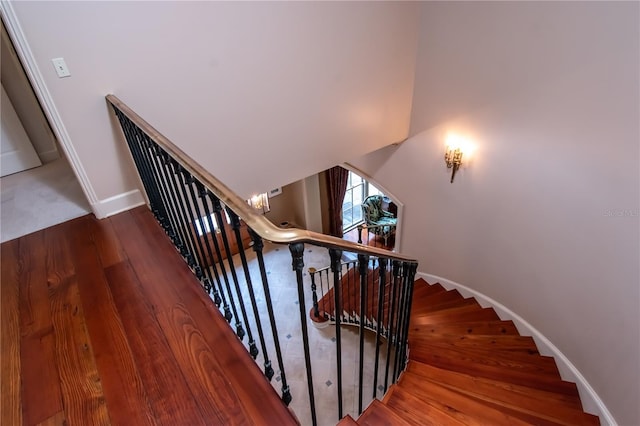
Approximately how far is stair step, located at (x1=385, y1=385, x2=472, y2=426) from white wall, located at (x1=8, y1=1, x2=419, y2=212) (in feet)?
7.02

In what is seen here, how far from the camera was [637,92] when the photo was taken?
2.01 meters

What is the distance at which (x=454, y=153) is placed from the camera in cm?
358

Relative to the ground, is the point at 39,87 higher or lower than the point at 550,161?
higher

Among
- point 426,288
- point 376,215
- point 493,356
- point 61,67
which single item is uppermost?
point 61,67

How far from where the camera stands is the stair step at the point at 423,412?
1.80 m

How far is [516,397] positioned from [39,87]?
12.0 feet

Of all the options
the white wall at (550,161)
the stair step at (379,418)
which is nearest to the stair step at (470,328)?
the white wall at (550,161)

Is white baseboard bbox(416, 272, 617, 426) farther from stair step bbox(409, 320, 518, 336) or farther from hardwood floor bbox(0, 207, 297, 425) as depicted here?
hardwood floor bbox(0, 207, 297, 425)

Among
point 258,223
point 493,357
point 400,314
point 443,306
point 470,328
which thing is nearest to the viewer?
point 258,223

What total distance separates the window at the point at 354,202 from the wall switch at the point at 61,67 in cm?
690

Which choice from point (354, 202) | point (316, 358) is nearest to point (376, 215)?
point (354, 202)

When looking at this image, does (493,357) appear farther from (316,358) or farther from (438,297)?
(316,358)

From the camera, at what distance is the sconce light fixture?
3.53m

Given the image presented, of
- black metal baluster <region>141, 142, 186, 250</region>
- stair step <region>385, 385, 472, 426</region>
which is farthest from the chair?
black metal baluster <region>141, 142, 186, 250</region>
